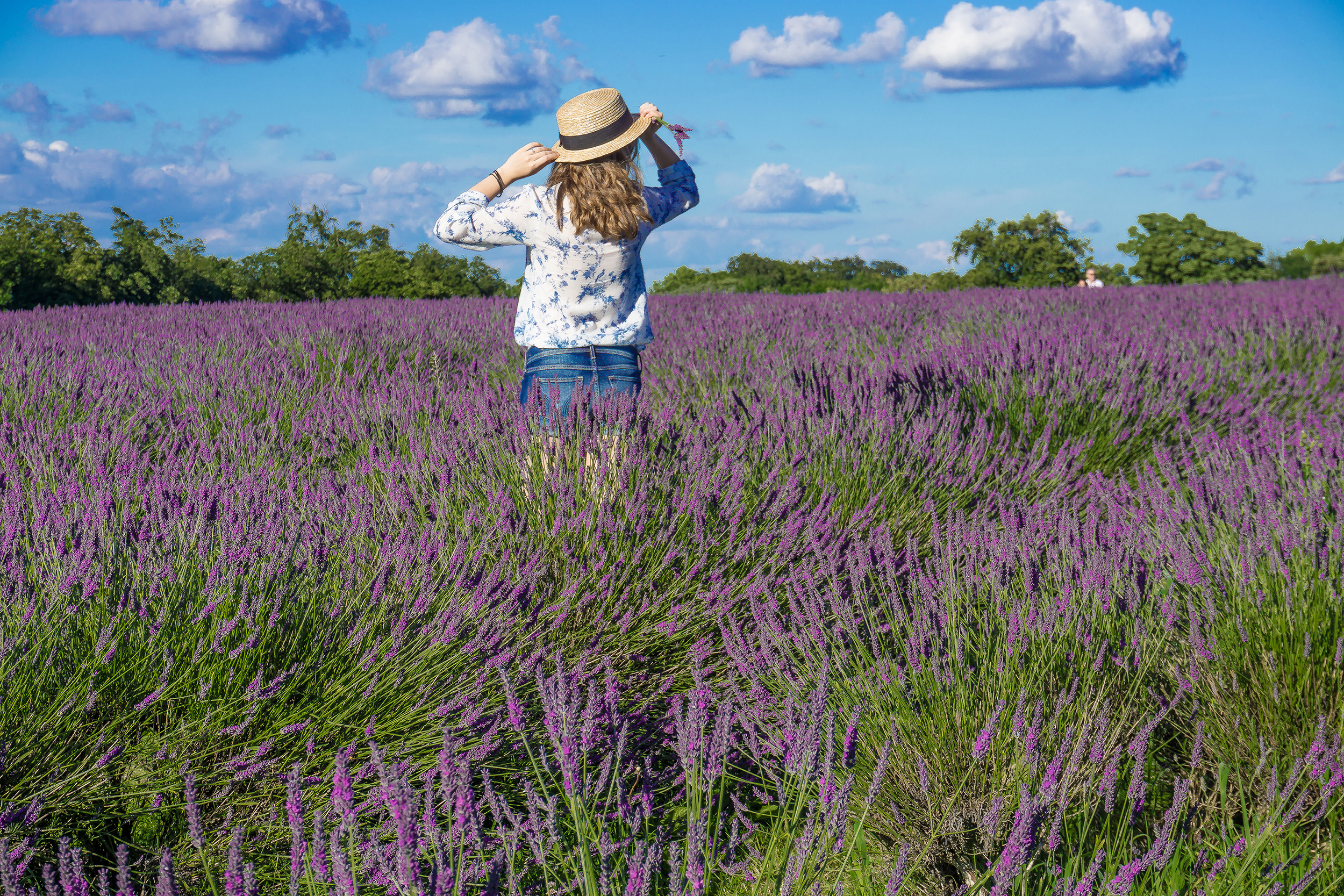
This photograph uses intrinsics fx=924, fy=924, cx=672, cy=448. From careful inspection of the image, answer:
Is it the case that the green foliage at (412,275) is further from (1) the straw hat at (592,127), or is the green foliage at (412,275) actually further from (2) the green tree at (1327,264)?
(2) the green tree at (1327,264)

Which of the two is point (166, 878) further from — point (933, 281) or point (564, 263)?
point (933, 281)

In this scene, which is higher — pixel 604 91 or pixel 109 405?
pixel 604 91

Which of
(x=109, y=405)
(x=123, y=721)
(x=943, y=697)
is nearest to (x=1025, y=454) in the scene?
(x=943, y=697)

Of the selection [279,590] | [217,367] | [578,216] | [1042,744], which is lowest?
[1042,744]

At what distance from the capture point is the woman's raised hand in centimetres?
309

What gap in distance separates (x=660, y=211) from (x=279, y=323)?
16.2 feet

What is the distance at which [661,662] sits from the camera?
240 cm

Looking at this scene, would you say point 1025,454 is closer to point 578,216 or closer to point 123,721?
point 578,216

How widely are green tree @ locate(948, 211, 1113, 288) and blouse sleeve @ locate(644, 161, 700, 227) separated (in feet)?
97.5

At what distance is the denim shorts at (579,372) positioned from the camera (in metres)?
3.18

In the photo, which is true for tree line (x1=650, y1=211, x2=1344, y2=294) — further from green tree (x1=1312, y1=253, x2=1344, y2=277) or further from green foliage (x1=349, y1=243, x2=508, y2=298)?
green foliage (x1=349, y1=243, x2=508, y2=298)

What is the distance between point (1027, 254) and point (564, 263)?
1237 inches

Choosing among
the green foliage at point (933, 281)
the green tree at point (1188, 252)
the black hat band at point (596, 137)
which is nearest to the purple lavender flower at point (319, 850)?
the black hat band at point (596, 137)

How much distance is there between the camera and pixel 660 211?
3.21 meters
